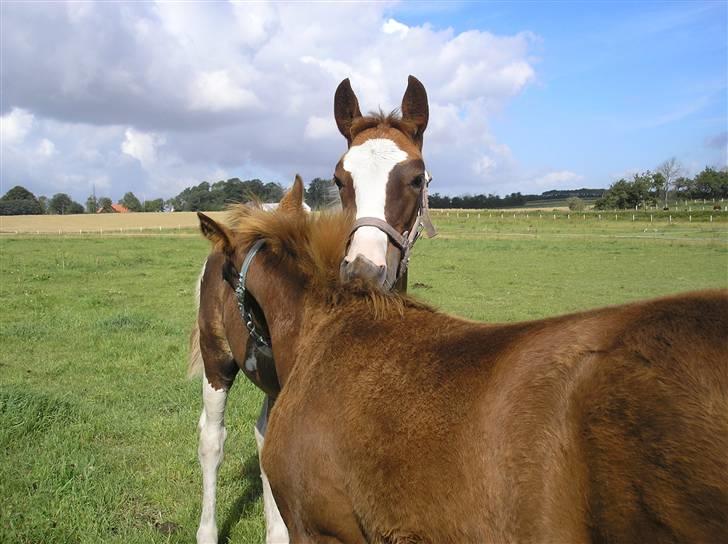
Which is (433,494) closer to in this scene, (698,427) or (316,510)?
(316,510)

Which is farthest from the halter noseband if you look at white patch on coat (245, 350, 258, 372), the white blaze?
the white blaze

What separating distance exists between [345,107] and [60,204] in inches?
4432

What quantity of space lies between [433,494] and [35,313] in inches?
452

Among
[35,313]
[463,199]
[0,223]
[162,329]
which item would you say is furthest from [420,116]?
[463,199]

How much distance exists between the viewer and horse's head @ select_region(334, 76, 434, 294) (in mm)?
3252

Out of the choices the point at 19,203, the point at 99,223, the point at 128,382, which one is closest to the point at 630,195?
the point at 99,223

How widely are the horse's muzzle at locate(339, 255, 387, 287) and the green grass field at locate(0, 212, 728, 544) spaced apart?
7.53ft

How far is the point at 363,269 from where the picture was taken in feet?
9.46

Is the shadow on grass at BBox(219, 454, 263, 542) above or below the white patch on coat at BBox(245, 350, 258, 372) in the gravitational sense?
below

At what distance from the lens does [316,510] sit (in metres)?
2.01

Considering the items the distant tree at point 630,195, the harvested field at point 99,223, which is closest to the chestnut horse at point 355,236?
the harvested field at point 99,223

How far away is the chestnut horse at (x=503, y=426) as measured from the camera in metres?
1.35

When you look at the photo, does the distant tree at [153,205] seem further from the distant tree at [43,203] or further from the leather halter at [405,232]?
the leather halter at [405,232]

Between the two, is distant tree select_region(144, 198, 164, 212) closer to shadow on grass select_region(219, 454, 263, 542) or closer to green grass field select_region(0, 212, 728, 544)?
green grass field select_region(0, 212, 728, 544)
